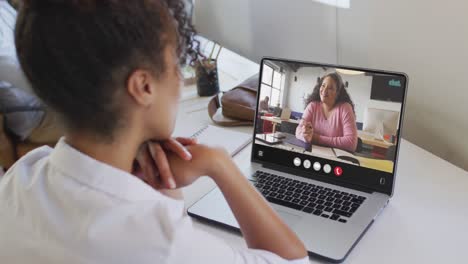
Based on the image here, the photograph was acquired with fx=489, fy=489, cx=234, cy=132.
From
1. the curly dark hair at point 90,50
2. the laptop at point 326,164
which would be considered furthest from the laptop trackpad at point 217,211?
the curly dark hair at point 90,50

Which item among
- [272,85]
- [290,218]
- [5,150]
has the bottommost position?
[5,150]

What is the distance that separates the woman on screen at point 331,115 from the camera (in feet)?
3.28

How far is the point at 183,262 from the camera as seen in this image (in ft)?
1.81

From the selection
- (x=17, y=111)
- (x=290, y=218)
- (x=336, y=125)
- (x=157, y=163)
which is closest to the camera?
(x=157, y=163)

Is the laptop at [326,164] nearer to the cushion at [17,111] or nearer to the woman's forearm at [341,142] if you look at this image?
the woman's forearm at [341,142]

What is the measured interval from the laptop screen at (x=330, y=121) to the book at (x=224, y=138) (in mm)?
95

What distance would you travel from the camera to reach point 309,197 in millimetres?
959

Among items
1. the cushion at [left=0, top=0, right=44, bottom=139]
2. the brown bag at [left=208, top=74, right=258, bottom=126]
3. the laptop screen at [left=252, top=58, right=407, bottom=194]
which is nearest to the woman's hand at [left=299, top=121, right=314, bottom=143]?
the laptop screen at [left=252, top=58, right=407, bottom=194]

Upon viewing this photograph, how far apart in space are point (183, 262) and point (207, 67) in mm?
1107

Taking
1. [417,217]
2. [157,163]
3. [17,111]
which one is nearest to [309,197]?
[417,217]

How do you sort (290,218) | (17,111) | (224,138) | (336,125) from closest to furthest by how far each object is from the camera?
(290,218) → (336,125) → (224,138) → (17,111)

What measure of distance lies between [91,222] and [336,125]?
613 millimetres

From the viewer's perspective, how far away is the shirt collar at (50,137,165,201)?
55cm

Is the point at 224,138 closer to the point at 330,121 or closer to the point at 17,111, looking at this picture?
the point at 330,121
